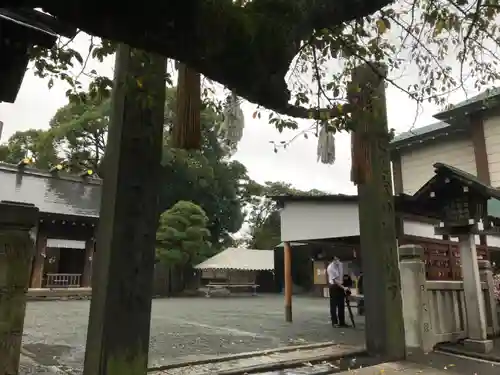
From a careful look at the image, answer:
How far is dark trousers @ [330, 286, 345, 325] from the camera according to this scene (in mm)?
10461

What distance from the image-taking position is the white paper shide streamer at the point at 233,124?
15.7ft

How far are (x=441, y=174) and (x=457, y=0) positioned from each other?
3.79 meters

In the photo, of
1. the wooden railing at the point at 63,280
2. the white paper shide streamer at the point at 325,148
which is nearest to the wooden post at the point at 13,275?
the white paper shide streamer at the point at 325,148

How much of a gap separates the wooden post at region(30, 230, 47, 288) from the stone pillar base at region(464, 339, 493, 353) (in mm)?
18284

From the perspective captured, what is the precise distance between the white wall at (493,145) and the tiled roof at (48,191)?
17.8 metres

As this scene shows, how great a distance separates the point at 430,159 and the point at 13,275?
15378 millimetres

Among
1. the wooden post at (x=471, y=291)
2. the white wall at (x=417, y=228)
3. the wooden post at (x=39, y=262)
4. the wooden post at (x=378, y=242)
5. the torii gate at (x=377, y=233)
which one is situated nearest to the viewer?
the torii gate at (x=377, y=233)

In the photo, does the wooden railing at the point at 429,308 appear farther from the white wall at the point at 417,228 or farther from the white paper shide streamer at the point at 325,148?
the white paper shide streamer at the point at 325,148

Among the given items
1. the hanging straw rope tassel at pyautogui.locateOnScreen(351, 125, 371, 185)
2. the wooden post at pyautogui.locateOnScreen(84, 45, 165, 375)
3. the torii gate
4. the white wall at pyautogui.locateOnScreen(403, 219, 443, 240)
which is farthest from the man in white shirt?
the wooden post at pyautogui.locateOnScreen(84, 45, 165, 375)

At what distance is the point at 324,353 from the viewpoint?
690 centimetres

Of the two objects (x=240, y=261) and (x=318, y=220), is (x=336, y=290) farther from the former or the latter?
(x=240, y=261)

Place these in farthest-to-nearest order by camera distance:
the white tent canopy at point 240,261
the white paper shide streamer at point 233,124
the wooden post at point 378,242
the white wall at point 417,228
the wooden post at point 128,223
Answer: the white tent canopy at point 240,261
the white wall at point 417,228
the wooden post at point 378,242
the white paper shide streamer at point 233,124
the wooden post at point 128,223

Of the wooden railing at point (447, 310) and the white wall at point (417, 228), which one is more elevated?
the white wall at point (417, 228)

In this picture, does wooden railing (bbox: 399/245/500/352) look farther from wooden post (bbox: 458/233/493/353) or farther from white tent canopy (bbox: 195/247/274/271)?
white tent canopy (bbox: 195/247/274/271)
